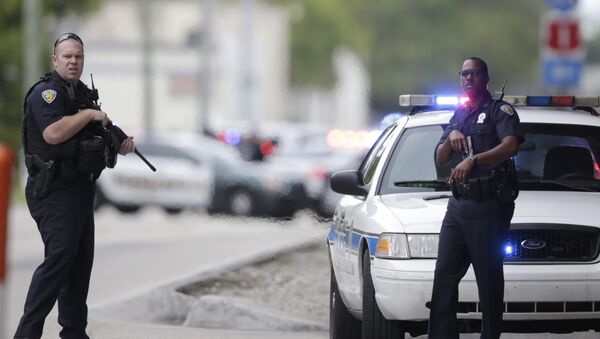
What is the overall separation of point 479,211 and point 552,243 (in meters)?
0.57

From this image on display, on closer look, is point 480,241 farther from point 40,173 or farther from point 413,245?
point 40,173

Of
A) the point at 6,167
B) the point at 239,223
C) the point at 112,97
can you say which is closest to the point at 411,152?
the point at 6,167

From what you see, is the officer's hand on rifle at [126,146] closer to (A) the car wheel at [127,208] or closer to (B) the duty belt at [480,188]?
(B) the duty belt at [480,188]

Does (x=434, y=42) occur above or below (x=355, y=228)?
below

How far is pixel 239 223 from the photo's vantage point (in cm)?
2903

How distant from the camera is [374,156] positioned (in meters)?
10.2

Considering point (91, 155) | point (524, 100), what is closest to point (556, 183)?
point (524, 100)

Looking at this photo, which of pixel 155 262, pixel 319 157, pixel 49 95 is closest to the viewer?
pixel 49 95

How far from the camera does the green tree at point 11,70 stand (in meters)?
35.8

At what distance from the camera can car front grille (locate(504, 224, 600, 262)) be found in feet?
28.4

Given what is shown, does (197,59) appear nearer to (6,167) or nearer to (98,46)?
(98,46)

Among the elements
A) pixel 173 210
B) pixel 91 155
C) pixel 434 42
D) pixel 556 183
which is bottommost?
pixel 434 42

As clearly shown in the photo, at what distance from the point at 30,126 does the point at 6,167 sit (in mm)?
3415

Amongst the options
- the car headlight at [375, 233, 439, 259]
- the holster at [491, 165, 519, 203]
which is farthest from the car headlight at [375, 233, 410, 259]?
the holster at [491, 165, 519, 203]
